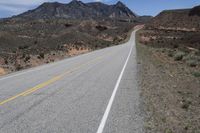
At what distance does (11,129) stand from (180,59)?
29116mm

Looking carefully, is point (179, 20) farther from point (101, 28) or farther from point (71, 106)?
point (71, 106)

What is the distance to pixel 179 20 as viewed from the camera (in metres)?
130

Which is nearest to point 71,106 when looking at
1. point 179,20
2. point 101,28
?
point 101,28

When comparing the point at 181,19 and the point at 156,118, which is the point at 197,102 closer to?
the point at 156,118

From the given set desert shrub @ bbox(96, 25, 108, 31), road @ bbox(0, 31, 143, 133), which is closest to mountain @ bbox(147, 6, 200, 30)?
desert shrub @ bbox(96, 25, 108, 31)

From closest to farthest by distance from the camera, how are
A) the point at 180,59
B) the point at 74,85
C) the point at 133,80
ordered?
the point at 74,85 → the point at 133,80 → the point at 180,59

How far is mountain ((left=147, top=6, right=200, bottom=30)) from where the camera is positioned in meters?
119

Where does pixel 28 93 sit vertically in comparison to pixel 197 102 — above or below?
above

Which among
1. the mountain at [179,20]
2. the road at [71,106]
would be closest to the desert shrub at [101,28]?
the mountain at [179,20]

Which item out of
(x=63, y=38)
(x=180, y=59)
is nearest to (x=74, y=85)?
(x=180, y=59)

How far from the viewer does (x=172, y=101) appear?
37.2ft

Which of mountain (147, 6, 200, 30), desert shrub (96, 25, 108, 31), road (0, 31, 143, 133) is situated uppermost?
road (0, 31, 143, 133)

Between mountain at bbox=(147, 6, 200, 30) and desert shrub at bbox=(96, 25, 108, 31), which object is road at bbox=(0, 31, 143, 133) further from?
desert shrub at bbox=(96, 25, 108, 31)

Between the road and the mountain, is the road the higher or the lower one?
the higher one
